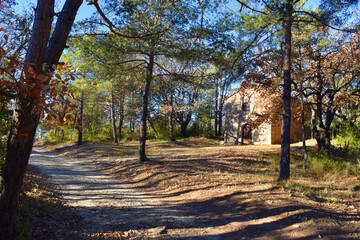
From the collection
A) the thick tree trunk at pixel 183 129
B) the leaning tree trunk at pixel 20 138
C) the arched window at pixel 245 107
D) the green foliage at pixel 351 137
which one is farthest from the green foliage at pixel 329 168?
the thick tree trunk at pixel 183 129

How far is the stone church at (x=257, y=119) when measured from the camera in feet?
46.9

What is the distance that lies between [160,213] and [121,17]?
6.35 meters

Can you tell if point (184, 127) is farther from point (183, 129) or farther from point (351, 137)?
point (351, 137)

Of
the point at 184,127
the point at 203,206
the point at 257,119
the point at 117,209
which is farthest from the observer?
the point at 184,127

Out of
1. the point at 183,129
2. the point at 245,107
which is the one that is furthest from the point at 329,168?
the point at 183,129

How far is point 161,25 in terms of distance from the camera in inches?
356

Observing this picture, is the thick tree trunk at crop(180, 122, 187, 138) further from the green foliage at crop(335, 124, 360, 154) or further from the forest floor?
the forest floor

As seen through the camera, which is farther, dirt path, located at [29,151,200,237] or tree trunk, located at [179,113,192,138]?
tree trunk, located at [179,113,192,138]

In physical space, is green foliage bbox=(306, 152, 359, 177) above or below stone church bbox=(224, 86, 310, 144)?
below

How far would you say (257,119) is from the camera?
47.3 ft

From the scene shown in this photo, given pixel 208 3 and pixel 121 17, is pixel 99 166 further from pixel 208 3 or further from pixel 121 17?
pixel 208 3

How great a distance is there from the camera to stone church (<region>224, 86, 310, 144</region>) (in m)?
14.3

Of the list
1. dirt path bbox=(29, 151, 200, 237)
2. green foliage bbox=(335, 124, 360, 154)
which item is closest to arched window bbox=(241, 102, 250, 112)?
green foliage bbox=(335, 124, 360, 154)

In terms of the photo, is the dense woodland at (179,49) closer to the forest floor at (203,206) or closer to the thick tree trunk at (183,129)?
the forest floor at (203,206)
